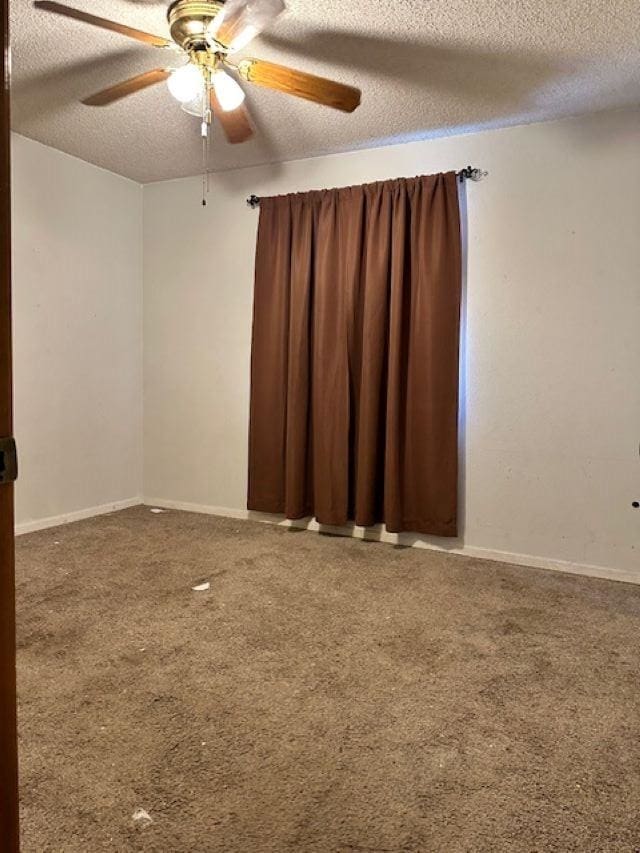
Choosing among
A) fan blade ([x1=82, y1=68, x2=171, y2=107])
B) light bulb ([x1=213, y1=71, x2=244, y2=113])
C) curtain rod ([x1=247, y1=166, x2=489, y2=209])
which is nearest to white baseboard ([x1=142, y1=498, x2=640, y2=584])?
curtain rod ([x1=247, y1=166, x2=489, y2=209])

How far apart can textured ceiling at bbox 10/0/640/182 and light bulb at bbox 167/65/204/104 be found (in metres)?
0.26

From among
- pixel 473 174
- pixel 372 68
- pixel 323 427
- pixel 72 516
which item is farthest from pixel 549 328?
pixel 72 516

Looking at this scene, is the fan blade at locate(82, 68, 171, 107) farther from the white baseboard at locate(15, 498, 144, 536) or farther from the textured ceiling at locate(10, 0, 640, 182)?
the white baseboard at locate(15, 498, 144, 536)

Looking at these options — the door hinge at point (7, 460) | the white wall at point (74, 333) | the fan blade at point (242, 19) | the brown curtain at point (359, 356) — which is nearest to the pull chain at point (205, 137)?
the fan blade at point (242, 19)

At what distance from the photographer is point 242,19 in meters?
1.81

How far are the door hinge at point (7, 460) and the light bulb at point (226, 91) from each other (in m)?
1.99

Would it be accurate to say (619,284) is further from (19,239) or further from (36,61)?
(19,239)

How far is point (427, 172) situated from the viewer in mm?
3262

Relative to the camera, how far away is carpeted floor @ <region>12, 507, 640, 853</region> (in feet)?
4.11

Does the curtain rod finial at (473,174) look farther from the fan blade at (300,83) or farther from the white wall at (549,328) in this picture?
the fan blade at (300,83)

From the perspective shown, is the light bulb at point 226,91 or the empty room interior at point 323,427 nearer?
the empty room interior at point 323,427

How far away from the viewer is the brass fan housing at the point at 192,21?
1.92 meters

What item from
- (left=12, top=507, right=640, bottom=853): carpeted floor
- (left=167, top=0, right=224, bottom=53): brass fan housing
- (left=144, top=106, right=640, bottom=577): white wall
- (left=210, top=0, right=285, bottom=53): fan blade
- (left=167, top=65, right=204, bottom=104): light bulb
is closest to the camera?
(left=12, top=507, right=640, bottom=853): carpeted floor

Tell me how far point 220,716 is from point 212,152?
3137 millimetres
